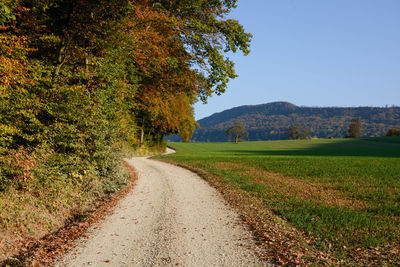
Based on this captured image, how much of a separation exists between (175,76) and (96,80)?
8402 mm

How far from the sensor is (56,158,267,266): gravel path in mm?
6145

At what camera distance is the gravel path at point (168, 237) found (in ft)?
20.2

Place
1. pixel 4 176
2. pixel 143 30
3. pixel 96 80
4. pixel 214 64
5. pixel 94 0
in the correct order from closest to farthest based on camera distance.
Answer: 1. pixel 4 176
2. pixel 94 0
3. pixel 96 80
4. pixel 143 30
5. pixel 214 64

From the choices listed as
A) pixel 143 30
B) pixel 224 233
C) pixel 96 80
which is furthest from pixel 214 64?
pixel 224 233

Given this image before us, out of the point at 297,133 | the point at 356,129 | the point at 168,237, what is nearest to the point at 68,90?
the point at 168,237

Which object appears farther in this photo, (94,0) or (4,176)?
(94,0)

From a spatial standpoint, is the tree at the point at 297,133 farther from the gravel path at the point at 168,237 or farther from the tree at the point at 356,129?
the gravel path at the point at 168,237

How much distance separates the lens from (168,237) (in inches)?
294

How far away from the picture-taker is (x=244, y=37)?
57.9 feet

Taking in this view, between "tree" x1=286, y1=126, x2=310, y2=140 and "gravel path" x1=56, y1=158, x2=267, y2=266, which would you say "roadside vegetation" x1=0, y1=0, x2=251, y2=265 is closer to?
"gravel path" x1=56, y1=158, x2=267, y2=266

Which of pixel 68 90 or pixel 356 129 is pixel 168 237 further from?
pixel 356 129

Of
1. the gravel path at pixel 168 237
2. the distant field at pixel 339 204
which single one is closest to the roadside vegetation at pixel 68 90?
the gravel path at pixel 168 237

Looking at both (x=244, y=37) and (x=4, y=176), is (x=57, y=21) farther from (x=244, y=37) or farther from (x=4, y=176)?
(x=244, y=37)

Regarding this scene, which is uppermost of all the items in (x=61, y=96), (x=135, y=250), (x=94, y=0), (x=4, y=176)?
(x=94, y=0)
